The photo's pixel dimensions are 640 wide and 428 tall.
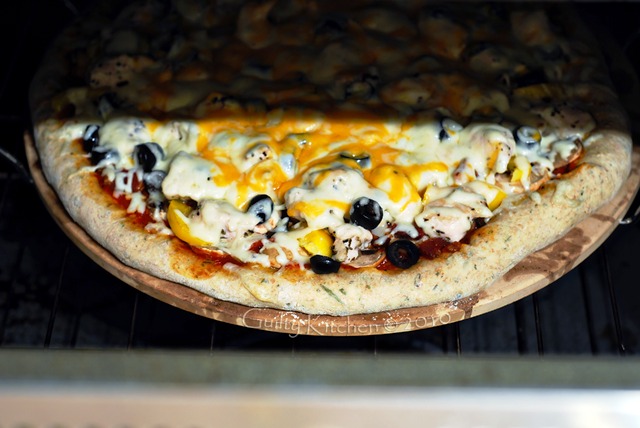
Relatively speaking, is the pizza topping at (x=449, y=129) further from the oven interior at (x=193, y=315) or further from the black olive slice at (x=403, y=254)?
the oven interior at (x=193, y=315)

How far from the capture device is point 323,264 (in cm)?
184

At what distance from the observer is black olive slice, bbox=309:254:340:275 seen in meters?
1.84

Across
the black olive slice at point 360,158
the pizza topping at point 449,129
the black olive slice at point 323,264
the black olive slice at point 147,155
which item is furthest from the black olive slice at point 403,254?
the black olive slice at point 147,155

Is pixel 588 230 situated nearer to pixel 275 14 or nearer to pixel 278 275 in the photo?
pixel 278 275

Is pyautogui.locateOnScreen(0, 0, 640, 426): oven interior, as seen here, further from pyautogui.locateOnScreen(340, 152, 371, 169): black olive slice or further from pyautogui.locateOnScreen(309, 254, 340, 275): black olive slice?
pyautogui.locateOnScreen(340, 152, 371, 169): black olive slice

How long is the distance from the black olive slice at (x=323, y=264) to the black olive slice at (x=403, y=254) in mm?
133

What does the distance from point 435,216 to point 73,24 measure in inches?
52.3

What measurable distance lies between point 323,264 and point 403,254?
19 cm

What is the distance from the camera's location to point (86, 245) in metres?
2.00

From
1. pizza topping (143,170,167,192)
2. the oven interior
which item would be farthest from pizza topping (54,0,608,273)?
the oven interior

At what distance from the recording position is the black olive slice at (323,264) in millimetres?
1845

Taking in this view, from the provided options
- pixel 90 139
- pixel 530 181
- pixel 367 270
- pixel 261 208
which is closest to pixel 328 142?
pixel 261 208

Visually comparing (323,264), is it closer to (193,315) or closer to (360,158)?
(360,158)

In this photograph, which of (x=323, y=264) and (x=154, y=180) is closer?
(x=323, y=264)
